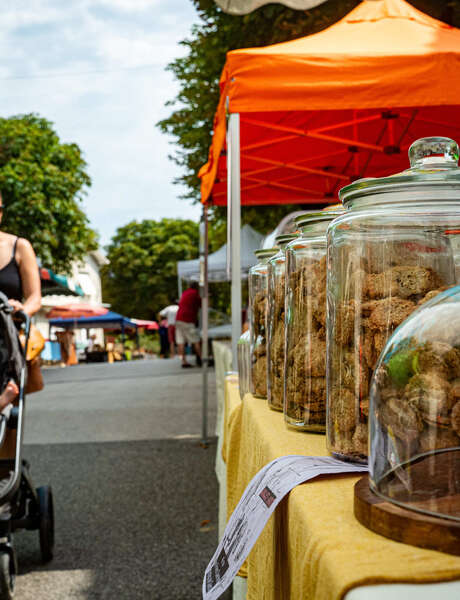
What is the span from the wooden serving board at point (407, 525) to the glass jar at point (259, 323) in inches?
40.1

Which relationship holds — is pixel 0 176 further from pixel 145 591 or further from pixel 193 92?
pixel 145 591

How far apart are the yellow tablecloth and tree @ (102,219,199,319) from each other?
50.6 m

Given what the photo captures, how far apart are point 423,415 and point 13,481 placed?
2.48 meters

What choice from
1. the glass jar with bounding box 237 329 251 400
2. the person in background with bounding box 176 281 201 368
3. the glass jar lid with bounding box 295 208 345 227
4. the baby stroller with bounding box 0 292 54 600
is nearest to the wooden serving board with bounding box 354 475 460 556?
the glass jar lid with bounding box 295 208 345 227

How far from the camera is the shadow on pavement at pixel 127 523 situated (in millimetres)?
3234

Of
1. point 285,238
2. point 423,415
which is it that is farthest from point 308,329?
point 423,415

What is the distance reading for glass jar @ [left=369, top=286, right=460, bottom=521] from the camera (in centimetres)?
66

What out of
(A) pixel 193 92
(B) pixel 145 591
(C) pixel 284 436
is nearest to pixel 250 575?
(C) pixel 284 436

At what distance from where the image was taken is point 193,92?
10.7m

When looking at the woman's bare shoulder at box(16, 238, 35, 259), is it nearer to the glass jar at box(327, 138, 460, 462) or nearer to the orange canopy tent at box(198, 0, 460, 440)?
the orange canopy tent at box(198, 0, 460, 440)

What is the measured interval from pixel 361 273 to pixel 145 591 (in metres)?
2.70

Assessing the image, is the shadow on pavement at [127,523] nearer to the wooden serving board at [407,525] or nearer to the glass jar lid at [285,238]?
the glass jar lid at [285,238]

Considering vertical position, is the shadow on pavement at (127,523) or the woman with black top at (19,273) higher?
the woman with black top at (19,273)

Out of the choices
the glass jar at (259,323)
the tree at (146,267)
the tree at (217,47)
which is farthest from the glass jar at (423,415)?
the tree at (146,267)
